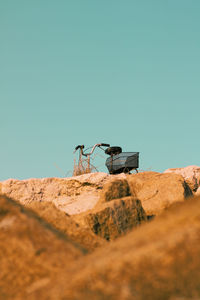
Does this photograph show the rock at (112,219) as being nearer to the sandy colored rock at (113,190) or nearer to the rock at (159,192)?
the sandy colored rock at (113,190)

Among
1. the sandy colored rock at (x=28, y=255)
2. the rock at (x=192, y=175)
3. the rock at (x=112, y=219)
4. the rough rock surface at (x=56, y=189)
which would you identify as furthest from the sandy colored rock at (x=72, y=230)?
the rock at (x=192, y=175)

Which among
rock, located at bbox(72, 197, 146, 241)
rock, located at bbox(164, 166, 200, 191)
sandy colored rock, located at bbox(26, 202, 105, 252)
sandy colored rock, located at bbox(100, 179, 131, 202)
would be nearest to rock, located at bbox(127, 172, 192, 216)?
sandy colored rock, located at bbox(100, 179, 131, 202)

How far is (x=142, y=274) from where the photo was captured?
1.67 meters

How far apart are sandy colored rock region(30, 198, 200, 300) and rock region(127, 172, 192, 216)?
3506 mm

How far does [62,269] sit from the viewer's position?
6.39ft

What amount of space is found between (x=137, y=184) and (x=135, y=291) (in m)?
4.64

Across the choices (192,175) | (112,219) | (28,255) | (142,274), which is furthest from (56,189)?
(142,274)

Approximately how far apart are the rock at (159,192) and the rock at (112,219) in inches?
38.4

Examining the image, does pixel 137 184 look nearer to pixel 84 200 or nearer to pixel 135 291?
pixel 84 200

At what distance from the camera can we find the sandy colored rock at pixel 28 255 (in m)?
1.96

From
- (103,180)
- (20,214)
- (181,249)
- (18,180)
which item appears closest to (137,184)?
(103,180)

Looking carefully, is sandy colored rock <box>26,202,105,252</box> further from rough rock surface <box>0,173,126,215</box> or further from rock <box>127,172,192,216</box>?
rough rock surface <box>0,173,126,215</box>

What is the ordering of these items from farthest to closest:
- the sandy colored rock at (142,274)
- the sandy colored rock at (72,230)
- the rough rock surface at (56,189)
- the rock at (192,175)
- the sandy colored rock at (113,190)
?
the rock at (192,175), the rough rock surface at (56,189), the sandy colored rock at (113,190), the sandy colored rock at (72,230), the sandy colored rock at (142,274)

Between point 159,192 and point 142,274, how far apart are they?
13.2ft
